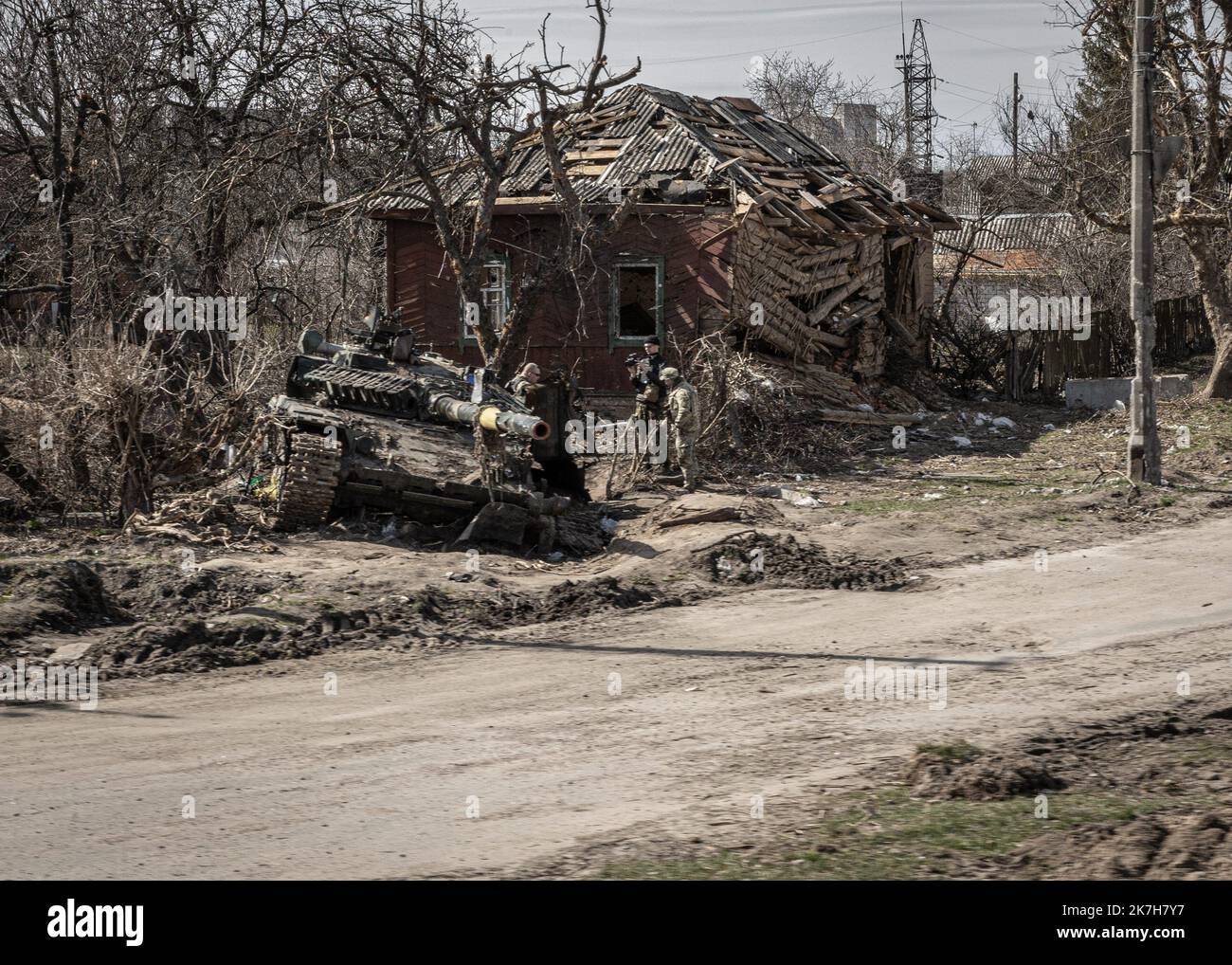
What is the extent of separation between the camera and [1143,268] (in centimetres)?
1595

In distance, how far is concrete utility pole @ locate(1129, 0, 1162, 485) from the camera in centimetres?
1566

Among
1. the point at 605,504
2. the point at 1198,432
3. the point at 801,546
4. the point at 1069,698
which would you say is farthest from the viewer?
the point at 1198,432

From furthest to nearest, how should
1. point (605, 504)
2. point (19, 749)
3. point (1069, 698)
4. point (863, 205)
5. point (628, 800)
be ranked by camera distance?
1. point (863, 205)
2. point (605, 504)
3. point (1069, 698)
4. point (19, 749)
5. point (628, 800)

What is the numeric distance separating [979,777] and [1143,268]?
11.2 m

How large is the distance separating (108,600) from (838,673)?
557cm

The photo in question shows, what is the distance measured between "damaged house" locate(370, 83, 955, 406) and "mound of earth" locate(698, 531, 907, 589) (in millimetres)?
8512

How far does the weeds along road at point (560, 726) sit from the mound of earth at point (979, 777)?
0.28 meters

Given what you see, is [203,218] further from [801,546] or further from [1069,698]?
[1069,698]

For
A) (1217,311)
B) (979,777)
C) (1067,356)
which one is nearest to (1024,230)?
(1067,356)

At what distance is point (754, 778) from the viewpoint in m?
6.72

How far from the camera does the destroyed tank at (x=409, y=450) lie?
12.9 metres

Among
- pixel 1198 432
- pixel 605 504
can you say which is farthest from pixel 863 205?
pixel 605 504

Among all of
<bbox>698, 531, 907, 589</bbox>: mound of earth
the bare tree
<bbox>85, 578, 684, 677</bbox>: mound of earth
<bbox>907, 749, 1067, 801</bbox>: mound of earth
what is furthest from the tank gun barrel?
the bare tree

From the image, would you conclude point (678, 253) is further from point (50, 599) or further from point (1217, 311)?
point (50, 599)
